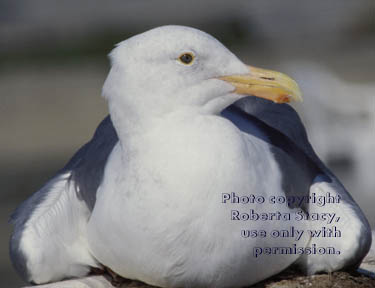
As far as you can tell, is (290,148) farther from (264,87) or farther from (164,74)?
(164,74)

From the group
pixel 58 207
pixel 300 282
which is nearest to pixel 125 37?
pixel 58 207

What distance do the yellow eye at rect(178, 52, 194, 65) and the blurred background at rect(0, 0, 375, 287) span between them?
481 centimetres

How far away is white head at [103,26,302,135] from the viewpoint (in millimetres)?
3889

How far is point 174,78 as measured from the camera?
154 inches

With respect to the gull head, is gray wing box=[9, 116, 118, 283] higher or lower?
lower

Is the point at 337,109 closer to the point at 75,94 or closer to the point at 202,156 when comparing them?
the point at 75,94

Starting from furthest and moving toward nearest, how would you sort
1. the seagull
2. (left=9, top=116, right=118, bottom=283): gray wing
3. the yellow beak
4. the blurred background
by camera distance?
the blurred background, (left=9, top=116, right=118, bottom=283): gray wing, the yellow beak, the seagull

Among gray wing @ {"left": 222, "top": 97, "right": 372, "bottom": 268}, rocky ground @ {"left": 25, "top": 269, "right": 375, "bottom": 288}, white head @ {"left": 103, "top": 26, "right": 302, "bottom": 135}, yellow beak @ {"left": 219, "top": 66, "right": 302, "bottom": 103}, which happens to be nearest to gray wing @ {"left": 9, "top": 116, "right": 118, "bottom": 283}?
rocky ground @ {"left": 25, "top": 269, "right": 375, "bottom": 288}

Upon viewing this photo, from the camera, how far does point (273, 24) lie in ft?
59.4

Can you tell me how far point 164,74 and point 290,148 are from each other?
92 cm

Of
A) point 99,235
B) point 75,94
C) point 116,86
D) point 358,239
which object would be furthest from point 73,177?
point 75,94

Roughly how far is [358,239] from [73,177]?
1.49 meters

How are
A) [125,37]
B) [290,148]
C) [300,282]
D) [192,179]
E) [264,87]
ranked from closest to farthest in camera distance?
[192,179] → [264,87] → [300,282] → [290,148] → [125,37]

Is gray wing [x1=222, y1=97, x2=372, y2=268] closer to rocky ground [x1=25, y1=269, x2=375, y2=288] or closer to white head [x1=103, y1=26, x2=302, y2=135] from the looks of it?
rocky ground [x1=25, y1=269, x2=375, y2=288]
